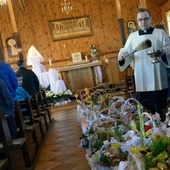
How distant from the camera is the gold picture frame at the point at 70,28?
420 inches

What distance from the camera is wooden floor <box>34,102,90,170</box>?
3061 mm

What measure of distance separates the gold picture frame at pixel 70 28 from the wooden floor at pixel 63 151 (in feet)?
19.7

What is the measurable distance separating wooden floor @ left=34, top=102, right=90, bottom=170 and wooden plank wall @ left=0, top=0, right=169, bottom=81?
18.8 ft

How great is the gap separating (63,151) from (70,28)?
7850 millimetres

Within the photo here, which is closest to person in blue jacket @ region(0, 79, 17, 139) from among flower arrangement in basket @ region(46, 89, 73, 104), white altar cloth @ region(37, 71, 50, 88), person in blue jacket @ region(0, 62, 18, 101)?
person in blue jacket @ region(0, 62, 18, 101)

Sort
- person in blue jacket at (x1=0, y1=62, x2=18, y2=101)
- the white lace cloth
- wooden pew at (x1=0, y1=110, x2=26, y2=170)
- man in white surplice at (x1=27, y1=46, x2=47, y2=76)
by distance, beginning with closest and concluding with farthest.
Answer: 1. wooden pew at (x1=0, y1=110, x2=26, y2=170)
2. person in blue jacket at (x1=0, y1=62, x2=18, y2=101)
3. the white lace cloth
4. man in white surplice at (x1=27, y1=46, x2=47, y2=76)

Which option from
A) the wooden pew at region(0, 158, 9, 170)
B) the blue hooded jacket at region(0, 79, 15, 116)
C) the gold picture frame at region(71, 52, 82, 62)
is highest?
the gold picture frame at region(71, 52, 82, 62)

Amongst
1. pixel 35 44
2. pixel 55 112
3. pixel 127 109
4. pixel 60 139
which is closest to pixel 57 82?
pixel 55 112

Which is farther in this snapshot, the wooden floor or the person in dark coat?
the person in dark coat

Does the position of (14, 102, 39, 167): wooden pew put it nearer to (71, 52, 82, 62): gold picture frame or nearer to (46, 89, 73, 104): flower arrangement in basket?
(46, 89, 73, 104): flower arrangement in basket

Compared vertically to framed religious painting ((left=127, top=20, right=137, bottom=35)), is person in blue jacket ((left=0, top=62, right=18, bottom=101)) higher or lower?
lower

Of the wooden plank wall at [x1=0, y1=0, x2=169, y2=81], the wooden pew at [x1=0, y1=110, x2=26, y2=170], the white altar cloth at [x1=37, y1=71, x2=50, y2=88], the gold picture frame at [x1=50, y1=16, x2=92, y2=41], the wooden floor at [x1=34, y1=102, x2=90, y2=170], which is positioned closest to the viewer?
the wooden pew at [x1=0, y1=110, x2=26, y2=170]

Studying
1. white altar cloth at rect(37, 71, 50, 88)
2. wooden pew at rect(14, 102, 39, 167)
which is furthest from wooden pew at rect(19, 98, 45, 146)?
white altar cloth at rect(37, 71, 50, 88)

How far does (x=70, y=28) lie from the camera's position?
35.3 ft
